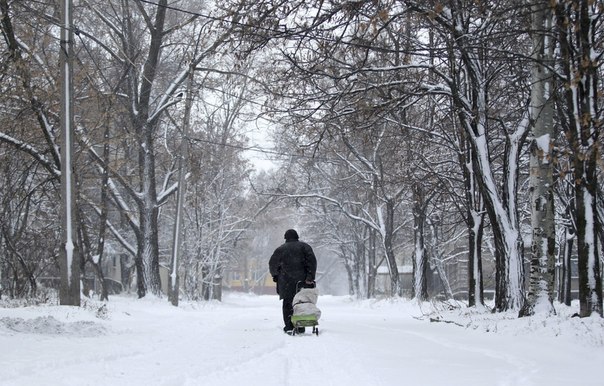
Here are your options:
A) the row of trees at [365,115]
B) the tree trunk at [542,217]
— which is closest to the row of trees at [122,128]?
the row of trees at [365,115]

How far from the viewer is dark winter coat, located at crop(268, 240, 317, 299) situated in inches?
527

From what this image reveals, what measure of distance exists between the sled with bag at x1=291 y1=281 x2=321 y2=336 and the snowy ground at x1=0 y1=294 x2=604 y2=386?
23 cm

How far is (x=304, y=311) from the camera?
12.6 meters

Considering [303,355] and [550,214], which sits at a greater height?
[550,214]

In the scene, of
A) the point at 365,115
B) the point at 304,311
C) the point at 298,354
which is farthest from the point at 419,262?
the point at 298,354

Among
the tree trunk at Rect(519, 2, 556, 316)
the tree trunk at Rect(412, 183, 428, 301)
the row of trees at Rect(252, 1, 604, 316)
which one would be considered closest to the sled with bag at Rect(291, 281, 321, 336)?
the row of trees at Rect(252, 1, 604, 316)

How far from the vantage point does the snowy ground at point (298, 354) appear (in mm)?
6988

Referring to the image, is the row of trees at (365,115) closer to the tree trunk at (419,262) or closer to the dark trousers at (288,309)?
the tree trunk at (419,262)

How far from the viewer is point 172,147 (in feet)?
125

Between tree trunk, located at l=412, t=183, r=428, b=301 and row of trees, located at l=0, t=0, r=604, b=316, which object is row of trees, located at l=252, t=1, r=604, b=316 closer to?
row of trees, located at l=0, t=0, r=604, b=316

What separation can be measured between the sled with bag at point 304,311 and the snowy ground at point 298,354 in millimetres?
228

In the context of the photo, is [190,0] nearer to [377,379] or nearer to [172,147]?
[172,147]

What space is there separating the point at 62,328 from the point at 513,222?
8.88m

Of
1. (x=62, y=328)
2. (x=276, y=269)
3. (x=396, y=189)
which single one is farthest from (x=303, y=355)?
(x=396, y=189)
